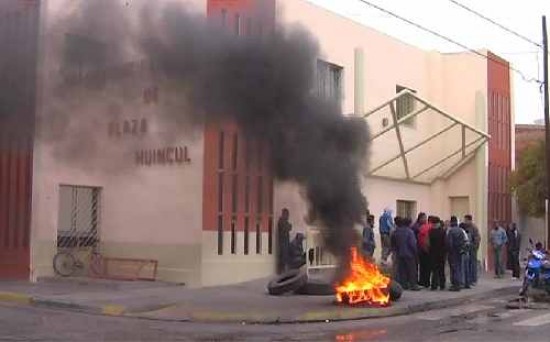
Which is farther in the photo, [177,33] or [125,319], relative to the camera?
[125,319]

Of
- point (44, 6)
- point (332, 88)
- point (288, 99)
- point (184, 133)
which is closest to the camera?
point (44, 6)

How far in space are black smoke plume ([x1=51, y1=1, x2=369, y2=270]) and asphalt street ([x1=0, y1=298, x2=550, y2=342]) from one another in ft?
6.13

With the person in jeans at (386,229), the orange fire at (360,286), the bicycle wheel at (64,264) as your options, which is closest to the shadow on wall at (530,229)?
the person in jeans at (386,229)

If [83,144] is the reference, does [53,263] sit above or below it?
below

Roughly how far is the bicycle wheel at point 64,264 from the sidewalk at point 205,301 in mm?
483

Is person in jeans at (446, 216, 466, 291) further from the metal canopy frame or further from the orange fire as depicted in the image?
the metal canopy frame

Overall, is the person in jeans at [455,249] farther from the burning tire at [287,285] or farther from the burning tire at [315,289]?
the burning tire at [287,285]

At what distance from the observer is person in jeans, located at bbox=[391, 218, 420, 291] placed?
1505 cm

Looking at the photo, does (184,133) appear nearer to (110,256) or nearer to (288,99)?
(288,99)

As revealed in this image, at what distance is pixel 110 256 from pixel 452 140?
11.4 metres

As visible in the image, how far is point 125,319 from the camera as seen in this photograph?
11852 millimetres

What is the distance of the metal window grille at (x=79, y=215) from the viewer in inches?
699

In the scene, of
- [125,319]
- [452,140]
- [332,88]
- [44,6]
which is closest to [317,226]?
[125,319]

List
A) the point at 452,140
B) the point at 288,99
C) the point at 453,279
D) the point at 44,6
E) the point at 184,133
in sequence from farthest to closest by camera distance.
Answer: the point at 452,140 < the point at 453,279 < the point at 184,133 < the point at 288,99 < the point at 44,6
